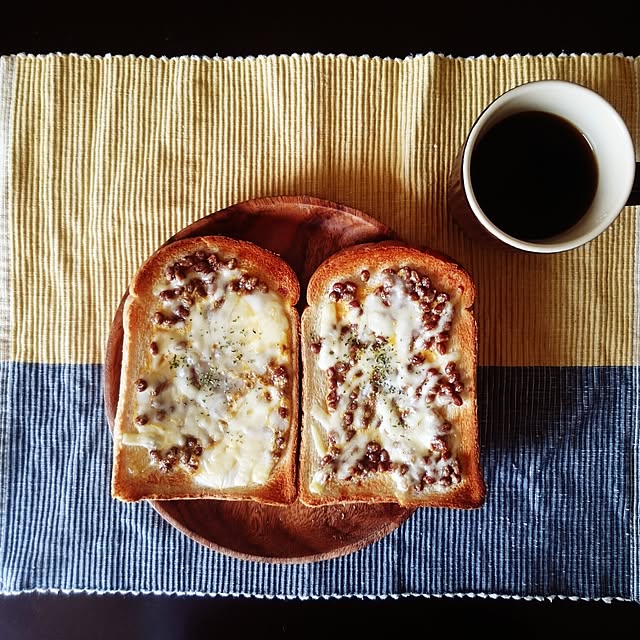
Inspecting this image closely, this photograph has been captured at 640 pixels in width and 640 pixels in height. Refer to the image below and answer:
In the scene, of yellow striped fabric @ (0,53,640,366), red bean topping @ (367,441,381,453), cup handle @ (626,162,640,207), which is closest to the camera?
cup handle @ (626,162,640,207)

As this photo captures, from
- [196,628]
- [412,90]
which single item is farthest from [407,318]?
[196,628]

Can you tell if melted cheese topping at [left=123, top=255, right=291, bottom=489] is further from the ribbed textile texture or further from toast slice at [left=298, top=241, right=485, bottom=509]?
the ribbed textile texture

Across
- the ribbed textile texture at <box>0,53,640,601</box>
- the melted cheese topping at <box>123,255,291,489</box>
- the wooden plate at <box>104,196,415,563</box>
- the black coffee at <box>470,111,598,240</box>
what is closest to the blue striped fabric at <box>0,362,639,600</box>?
the ribbed textile texture at <box>0,53,640,601</box>

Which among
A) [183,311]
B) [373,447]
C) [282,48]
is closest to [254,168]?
[282,48]

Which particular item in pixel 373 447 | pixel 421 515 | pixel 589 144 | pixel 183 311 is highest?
pixel 589 144

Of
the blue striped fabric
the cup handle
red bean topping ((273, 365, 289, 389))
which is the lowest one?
the blue striped fabric

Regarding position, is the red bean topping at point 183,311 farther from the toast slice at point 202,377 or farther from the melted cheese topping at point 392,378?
the melted cheese topping at point 392,378

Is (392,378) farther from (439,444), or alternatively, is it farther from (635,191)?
(635,191)
